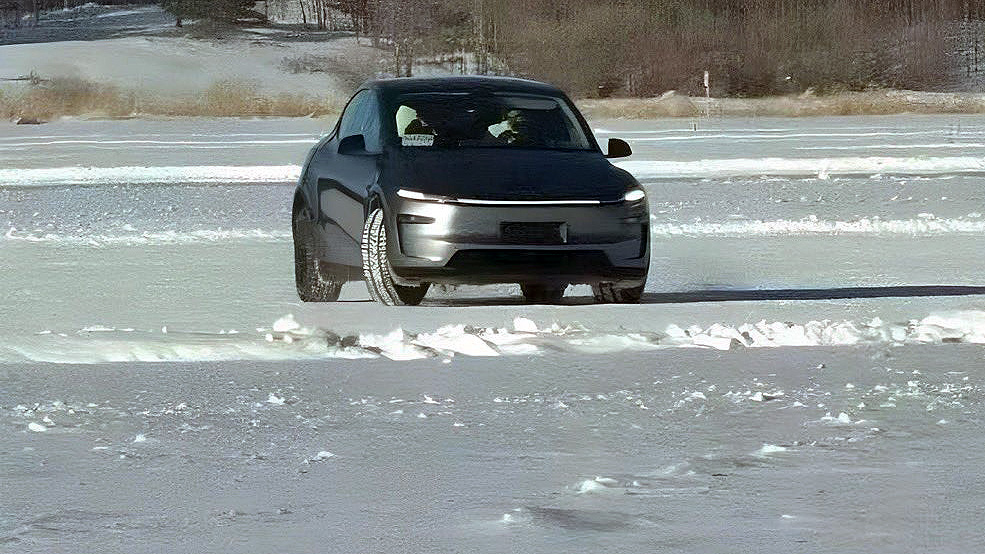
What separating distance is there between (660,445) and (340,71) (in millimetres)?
69472

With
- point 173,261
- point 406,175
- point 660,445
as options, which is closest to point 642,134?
point 173,261

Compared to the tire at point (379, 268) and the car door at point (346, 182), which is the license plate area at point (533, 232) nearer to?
the tire at point (379, 268)

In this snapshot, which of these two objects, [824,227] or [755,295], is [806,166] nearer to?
[824,227]

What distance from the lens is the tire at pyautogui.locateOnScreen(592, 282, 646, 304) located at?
493 inches

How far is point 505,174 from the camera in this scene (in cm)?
1206

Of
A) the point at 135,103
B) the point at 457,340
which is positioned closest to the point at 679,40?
the point at 135,103

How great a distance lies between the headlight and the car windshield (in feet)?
2.77

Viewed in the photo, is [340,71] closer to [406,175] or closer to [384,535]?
[406,175]

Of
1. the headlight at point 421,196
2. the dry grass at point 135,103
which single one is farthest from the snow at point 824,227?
the dry grass at point 135,103

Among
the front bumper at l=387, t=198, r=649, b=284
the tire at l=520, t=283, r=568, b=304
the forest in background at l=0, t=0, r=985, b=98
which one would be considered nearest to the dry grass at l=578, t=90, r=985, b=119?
the forest in background at l=0, t=0, r=985, b=98

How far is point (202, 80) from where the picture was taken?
7512 centimetres

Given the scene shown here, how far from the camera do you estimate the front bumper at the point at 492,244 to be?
11.8 m

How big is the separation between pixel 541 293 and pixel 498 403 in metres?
4.52

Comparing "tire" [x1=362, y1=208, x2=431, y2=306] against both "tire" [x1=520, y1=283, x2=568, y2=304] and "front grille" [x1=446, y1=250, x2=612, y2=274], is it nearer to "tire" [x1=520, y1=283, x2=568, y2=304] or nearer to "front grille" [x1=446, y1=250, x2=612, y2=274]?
"front grille" [x1=446, y1=250, x2=612, y2=274]
